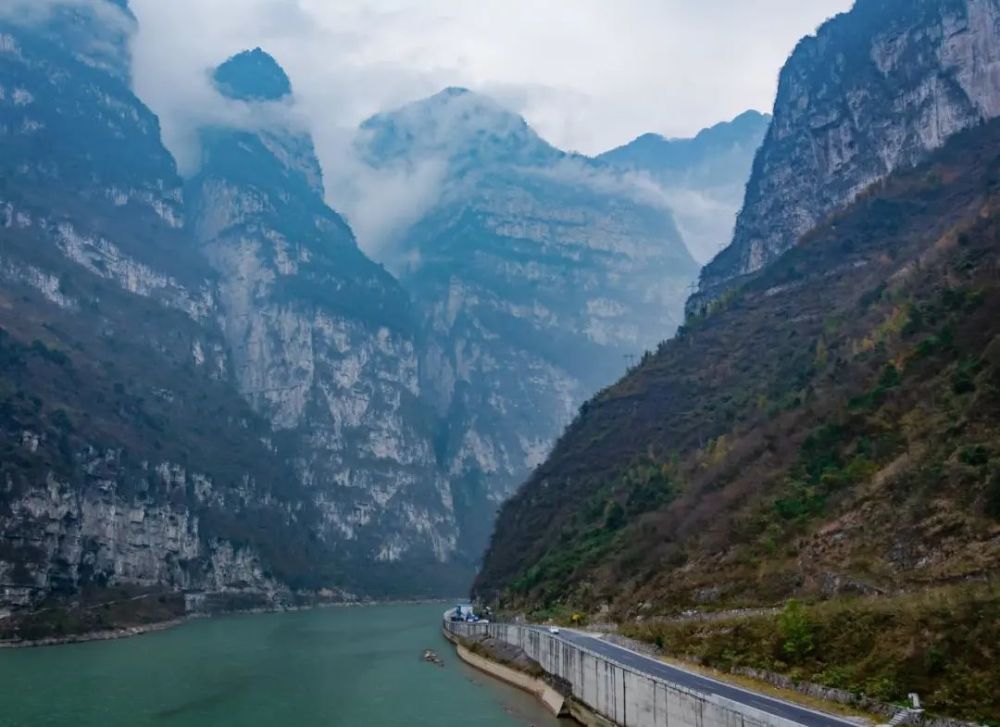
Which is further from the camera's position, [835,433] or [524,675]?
[524,675]

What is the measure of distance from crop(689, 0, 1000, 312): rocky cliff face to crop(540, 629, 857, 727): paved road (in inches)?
4418

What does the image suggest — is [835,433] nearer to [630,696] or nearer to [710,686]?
[630,696]

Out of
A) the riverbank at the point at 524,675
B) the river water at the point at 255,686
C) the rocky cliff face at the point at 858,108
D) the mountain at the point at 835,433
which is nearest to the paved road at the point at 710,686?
the mountain at the point at 835,433

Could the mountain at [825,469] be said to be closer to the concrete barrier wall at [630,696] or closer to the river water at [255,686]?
the concrete barrier wall at [630,696]

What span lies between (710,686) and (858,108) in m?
144

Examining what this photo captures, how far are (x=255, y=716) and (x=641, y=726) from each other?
2927 centimetres

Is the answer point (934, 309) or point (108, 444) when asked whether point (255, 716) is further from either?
point (108, 444)

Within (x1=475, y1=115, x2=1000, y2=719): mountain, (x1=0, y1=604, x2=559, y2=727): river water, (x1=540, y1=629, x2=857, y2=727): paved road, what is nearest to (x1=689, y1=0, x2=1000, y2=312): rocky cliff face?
(x1=475, y1=115, x2=1000, y2=719): mountain

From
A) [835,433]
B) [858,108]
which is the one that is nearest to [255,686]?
[835,433]

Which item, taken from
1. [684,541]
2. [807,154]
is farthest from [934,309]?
[807,154]

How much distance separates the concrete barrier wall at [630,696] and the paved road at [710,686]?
625 millimetres

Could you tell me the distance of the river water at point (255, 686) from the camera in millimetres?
60094

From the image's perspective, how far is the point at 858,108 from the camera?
526 ft

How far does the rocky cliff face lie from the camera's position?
142m
